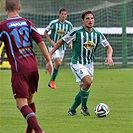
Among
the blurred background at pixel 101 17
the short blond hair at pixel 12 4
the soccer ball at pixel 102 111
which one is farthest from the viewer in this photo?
the blurred background at pixel 101 17

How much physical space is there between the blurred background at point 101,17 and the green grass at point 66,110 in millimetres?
8270

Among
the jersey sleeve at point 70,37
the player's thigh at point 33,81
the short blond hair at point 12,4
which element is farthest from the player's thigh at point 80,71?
the short blond hair at point 12,4

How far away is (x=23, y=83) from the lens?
22.6 feet

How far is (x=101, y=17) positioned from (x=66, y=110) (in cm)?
1456

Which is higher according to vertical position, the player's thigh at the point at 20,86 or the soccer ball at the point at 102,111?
the player's thigh at the point at 20,86

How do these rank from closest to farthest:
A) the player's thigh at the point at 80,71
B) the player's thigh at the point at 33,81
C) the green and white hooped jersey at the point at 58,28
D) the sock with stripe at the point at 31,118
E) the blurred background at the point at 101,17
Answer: the sock with stripe at the point at 31,118 < the player's thigh at the point at 33,81 < the player's thigh at the point at 80,71 < the green and white hooped jersey at the point at 58,28 < the blurred background at the point at 101,17

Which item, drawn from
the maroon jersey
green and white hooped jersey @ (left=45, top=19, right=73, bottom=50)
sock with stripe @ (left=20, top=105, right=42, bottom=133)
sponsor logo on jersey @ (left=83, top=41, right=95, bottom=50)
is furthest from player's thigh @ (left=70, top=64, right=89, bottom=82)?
green and white hooped jersey @ (left=45, top=19, right=73, bottom=50)

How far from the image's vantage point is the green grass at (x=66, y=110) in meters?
8.13

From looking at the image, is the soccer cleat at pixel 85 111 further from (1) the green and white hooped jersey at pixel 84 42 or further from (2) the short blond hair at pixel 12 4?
(2) the short blond hair at pixel 12 4

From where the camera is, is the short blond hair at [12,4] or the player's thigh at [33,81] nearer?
the short blond hair at [12,4]

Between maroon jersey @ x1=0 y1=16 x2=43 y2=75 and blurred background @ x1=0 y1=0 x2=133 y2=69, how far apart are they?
16373 mm

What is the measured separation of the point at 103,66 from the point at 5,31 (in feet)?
60.5

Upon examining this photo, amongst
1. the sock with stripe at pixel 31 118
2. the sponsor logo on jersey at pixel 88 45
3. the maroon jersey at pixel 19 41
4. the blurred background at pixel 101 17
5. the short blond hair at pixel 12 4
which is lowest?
the blurred background at pixel 101 17

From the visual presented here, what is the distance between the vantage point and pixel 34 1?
24.1 metres
